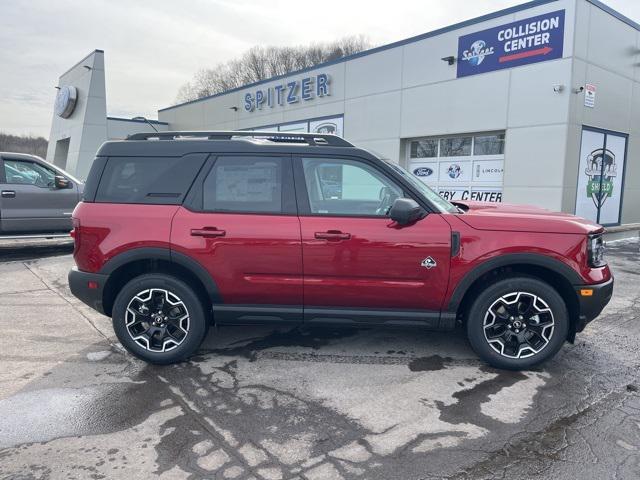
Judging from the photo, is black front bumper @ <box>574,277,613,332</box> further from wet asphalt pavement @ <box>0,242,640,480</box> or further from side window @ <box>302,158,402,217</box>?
side window @ <box>302,158,402,217</box>

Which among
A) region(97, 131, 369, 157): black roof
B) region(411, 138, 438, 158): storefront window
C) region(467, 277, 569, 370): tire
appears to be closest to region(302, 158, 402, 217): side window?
region(97, 131, 369, 157): black roof

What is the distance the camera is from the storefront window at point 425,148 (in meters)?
14.5

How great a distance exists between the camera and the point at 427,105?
46.2ft

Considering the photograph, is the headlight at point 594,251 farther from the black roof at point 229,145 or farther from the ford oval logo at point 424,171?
the ford oval logo at point 424,171

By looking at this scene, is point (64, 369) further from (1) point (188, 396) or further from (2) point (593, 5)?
(2) point (593, 5)

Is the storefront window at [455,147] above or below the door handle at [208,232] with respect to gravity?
above

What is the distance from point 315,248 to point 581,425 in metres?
2.22

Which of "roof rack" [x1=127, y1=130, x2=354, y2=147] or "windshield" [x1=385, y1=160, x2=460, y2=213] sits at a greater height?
"roof rack" [x1=127, y1=130, x2=354, y2=147]

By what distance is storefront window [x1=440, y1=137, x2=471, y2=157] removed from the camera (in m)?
13.6

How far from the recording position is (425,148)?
48.4 feet

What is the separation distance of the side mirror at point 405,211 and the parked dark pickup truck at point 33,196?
306 inches

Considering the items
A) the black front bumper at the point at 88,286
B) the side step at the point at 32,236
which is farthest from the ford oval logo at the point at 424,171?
the black front bumper at the point at 88,286

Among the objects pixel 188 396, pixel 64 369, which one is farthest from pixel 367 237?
pixel 64 369

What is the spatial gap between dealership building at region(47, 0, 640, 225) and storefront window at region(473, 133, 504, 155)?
0.03 metres
